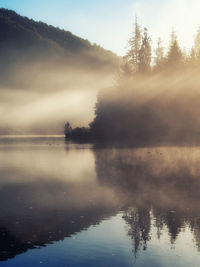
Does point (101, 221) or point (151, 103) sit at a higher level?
point (151, 103)

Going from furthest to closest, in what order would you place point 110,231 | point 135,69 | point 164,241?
point 135,69, point 110,231, point 164,241

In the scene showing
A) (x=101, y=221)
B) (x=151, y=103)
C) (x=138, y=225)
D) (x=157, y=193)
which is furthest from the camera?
(x=151, y=103)

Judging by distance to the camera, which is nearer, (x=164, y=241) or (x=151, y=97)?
(x=164, y=241)

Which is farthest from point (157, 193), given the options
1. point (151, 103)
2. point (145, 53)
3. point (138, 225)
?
point (145, 53)

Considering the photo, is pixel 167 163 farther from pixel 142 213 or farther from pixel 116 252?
pixel 116 252

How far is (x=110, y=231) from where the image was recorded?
12.1 meters

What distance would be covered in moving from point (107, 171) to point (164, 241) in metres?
17.3

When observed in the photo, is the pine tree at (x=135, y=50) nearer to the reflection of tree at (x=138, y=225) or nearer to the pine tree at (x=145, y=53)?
the pine tree at (x=145, y=53)

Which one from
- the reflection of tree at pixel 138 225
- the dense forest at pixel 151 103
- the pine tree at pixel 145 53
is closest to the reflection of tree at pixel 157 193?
the reflection of tree at pixel 138 225

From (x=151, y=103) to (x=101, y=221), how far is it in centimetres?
5783

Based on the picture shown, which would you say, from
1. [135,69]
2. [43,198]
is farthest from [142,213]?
[135,69]

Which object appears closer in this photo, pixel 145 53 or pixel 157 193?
pixel 157 193

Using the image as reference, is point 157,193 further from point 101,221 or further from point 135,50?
point 135,50

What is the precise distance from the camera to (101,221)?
1327cm
